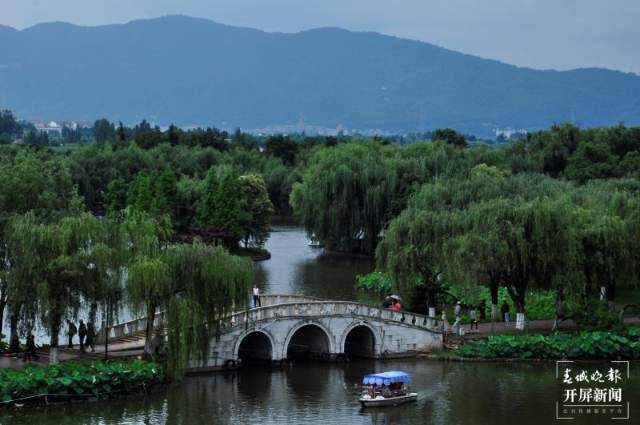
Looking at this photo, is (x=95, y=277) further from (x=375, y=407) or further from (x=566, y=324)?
(x=566, y=324)

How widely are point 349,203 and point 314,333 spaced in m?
44.3

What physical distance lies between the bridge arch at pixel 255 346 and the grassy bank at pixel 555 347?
9.08m

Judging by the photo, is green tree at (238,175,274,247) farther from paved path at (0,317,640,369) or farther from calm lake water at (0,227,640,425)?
calm lake water at (0,227,640,425)

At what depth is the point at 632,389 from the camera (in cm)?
4838

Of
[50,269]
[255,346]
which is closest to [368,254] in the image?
[255,346]

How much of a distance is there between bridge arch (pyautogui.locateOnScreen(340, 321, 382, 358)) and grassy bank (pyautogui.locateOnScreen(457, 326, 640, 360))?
398 cm

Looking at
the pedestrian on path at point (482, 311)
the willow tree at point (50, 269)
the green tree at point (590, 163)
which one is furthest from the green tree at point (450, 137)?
the willow tree at point (50, 269)

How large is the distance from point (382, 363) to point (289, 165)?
110375 mm

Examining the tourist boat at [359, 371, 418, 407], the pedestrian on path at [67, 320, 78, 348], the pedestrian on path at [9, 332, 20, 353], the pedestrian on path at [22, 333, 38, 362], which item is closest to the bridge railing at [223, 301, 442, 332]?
the pedestrian on path at [67, 320, 78, 348]

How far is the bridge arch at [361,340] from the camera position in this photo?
5378cm

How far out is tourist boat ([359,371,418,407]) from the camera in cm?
4503

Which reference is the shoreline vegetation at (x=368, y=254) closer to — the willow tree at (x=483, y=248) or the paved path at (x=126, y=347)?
the willow tree at (x=483, y=248)

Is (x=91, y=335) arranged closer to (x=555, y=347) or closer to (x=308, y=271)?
(x=555, y=347)

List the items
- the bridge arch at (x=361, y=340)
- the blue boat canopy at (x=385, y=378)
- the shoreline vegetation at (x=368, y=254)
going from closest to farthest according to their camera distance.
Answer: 1. the blue boat canopy at (x=385, y=378)
2. the shoreline vegetation at (x=368, y=254)
3. the bridge arch at (x=361, y=340)
